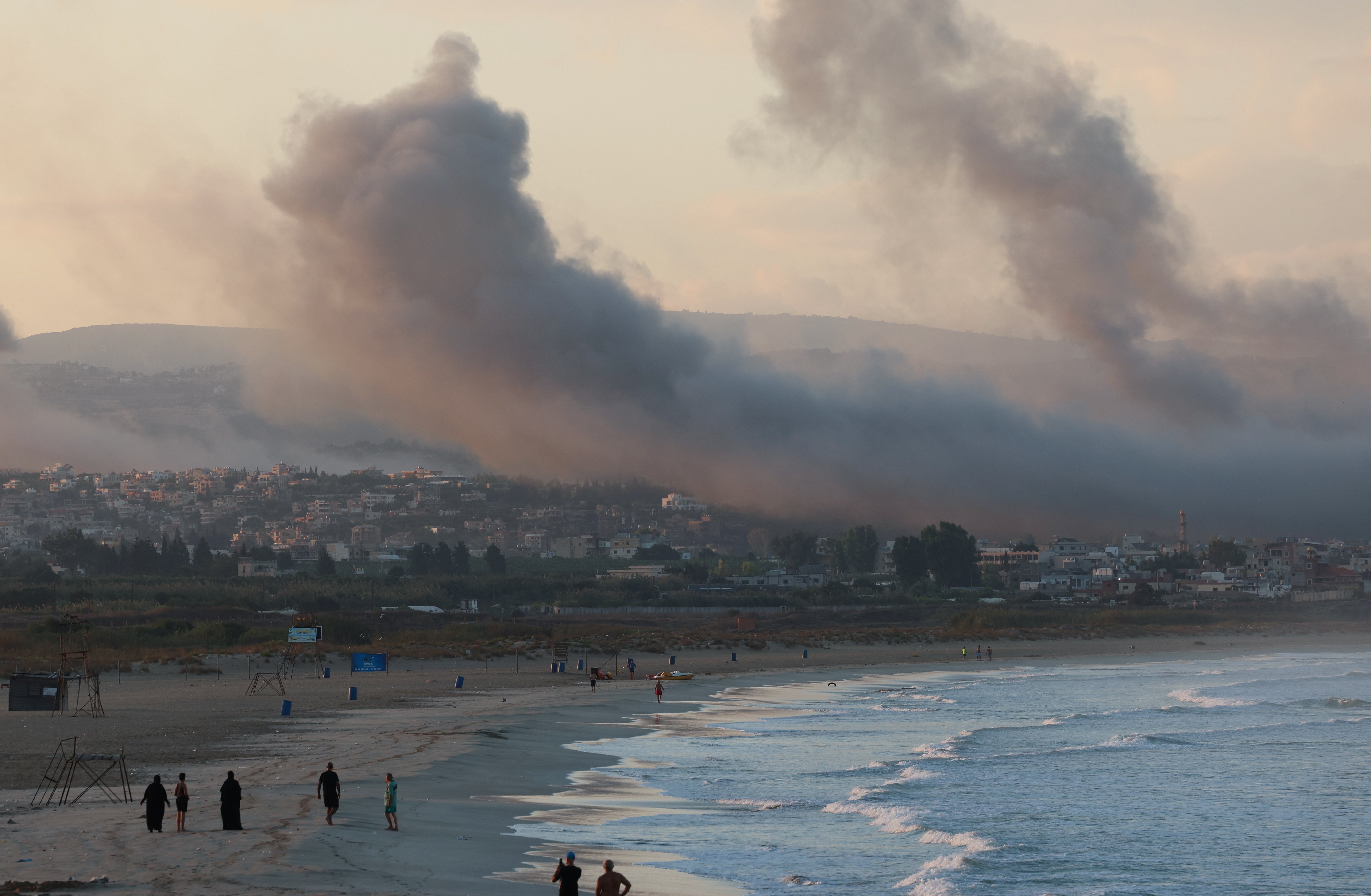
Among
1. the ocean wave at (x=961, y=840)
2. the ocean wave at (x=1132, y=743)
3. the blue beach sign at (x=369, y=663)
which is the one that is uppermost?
the blue beach sign at (x=369, y=663)

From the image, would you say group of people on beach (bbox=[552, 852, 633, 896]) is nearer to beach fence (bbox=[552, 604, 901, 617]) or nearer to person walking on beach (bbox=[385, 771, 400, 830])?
person walking on beach (bbox=[385, 771, 400, 830])

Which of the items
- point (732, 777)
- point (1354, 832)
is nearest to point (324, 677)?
point (732, 777)

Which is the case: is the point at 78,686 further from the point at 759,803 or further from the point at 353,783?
the point at 759,803

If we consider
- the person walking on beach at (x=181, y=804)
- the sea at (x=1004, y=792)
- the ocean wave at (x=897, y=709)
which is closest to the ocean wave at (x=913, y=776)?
the sea at (x=1004, y=792)

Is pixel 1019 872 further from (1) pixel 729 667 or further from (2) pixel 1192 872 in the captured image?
(1) pixel 729 667

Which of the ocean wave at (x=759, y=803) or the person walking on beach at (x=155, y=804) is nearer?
the person walking on beach at (x=155, y=804)

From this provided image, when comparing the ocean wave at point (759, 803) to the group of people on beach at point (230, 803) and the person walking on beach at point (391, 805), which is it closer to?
the group of people on beach at point (230, 803)

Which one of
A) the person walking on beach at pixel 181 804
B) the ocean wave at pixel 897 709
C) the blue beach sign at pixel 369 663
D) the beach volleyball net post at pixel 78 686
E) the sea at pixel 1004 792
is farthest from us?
the blue beach sign at pixel 369 663

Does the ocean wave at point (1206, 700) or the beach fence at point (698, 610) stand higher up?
the beach fence at point (698, 610)
